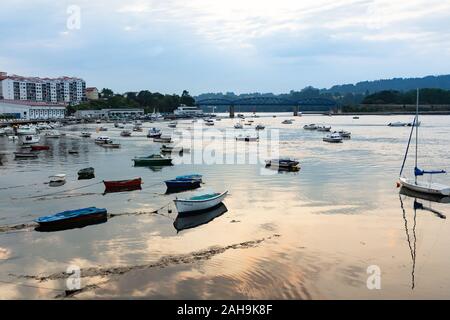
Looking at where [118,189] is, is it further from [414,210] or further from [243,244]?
[414,210]

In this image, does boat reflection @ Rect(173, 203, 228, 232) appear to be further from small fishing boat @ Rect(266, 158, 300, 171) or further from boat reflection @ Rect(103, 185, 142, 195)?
small fishing boat @ Rect(266, 158, 300, 171)

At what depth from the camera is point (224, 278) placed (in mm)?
15578

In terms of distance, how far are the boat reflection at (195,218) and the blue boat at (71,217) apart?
155 inches

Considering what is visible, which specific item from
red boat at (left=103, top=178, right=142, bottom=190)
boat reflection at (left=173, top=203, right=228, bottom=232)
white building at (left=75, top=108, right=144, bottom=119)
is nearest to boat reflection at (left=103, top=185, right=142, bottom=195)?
red boat at (left=103, top=178, right=142, bottom=190)

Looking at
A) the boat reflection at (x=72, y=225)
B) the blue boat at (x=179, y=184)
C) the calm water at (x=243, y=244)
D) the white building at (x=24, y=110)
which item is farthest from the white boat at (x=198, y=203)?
the white building at (x=24, y=110)

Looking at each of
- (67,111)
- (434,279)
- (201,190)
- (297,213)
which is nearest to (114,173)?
(201,190)

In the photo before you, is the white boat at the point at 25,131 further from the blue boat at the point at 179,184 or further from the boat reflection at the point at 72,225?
the boat reflection at the point at 72,225

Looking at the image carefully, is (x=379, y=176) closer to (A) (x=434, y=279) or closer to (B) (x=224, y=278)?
(A) (x=434, y=279)

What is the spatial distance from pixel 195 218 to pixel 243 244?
16.6 ft

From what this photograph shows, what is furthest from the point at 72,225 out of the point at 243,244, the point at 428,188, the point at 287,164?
the point at 287,164

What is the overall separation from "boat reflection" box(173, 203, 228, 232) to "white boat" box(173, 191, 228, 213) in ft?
0.86

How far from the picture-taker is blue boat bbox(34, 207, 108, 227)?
21.8m

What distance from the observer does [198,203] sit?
24.5 metres

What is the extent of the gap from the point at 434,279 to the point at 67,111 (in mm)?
179493
